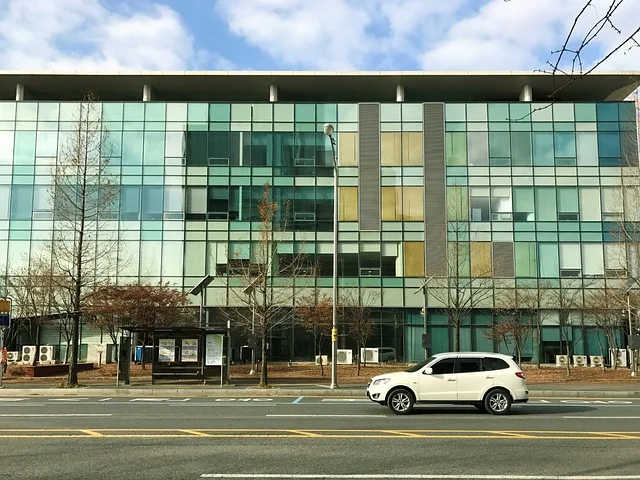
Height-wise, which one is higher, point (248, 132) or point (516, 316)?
point (248, 132)

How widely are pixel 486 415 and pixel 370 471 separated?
837 centimetres

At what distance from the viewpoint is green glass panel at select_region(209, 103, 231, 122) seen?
45.7 m

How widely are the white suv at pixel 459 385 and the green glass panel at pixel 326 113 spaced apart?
30.8m

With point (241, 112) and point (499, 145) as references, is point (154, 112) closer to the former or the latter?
point (241, 112)

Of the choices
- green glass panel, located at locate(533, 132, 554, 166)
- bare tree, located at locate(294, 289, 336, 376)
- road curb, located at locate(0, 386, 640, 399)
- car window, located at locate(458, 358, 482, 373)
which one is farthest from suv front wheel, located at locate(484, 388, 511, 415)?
green glass panel, located at locate(533, 132, 554, 166)

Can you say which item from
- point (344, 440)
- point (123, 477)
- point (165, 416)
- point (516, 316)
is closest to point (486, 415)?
point (344, 440)

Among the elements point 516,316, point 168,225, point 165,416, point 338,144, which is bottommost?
point 165,416

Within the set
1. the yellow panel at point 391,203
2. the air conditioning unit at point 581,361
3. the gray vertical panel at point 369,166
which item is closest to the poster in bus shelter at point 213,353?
the gray vertical panel at point 369,166

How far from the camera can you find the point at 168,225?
4462 cm

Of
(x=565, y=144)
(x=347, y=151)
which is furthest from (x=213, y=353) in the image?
(x=565, y=144)

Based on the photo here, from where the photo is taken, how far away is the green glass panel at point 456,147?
4488 centimetres

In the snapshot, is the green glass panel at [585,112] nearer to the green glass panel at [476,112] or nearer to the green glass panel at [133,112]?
the green glass panel at [476,112]

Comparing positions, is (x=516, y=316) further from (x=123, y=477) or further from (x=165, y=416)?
(x=123, y=477)

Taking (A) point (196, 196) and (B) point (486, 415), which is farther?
(A) point (196, 196)
